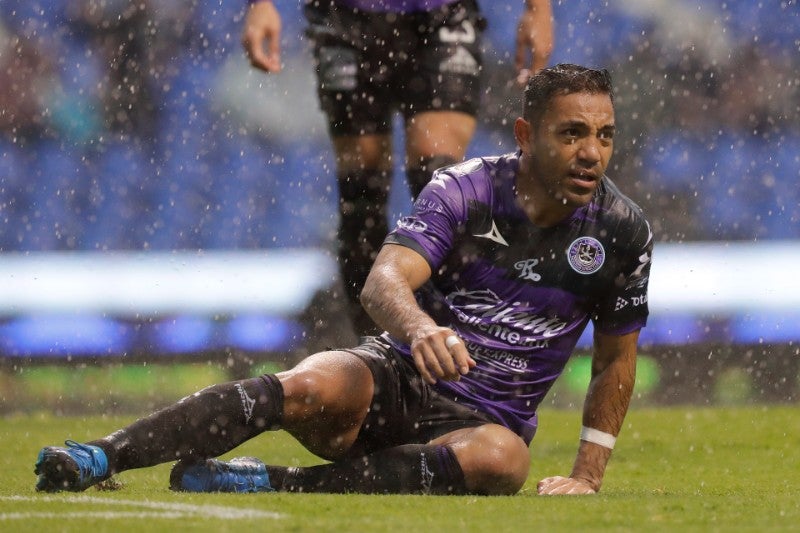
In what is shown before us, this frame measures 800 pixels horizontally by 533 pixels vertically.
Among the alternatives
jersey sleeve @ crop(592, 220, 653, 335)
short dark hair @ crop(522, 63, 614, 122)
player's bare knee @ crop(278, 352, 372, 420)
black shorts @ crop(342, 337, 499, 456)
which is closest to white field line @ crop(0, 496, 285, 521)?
player's bare knee @ crop(278, 352, 372, 420)

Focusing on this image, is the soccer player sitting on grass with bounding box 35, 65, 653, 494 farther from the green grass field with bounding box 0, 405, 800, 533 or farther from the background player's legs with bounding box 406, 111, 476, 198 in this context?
the background player's legs with bounding box 406, 111, 476, 198

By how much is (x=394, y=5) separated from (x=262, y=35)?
47 centimetres

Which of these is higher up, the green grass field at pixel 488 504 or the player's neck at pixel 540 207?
the player's neck at pixel 540 207

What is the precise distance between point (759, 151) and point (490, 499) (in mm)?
6741

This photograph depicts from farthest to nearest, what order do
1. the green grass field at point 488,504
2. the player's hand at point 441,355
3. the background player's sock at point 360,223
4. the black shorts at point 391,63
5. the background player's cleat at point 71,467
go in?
the background player's sock at point 360,223
the black shorts at point 391,63
the background player's cleat at point 71,467
the player's hand at point 441,355
the green grass field at point 488,504

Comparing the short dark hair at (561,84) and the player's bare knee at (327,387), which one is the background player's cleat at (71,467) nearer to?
the player's bare knee at (327,387)

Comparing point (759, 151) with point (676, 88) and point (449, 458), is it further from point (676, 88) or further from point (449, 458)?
point (449, 458)

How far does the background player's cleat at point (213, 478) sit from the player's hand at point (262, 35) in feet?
5.71

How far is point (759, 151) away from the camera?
924 cm

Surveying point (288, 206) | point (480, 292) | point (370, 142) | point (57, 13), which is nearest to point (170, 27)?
point (57, 13)

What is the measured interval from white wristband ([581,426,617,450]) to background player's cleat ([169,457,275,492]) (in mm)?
865

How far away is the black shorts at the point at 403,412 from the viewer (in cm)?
338

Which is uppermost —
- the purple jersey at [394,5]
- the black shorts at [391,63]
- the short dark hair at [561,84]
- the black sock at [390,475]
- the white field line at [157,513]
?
the purple jersey at [394,5]

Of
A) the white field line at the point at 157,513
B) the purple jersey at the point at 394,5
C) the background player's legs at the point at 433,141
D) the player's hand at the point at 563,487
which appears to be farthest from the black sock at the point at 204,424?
the purple jersey at the point at 394,5
